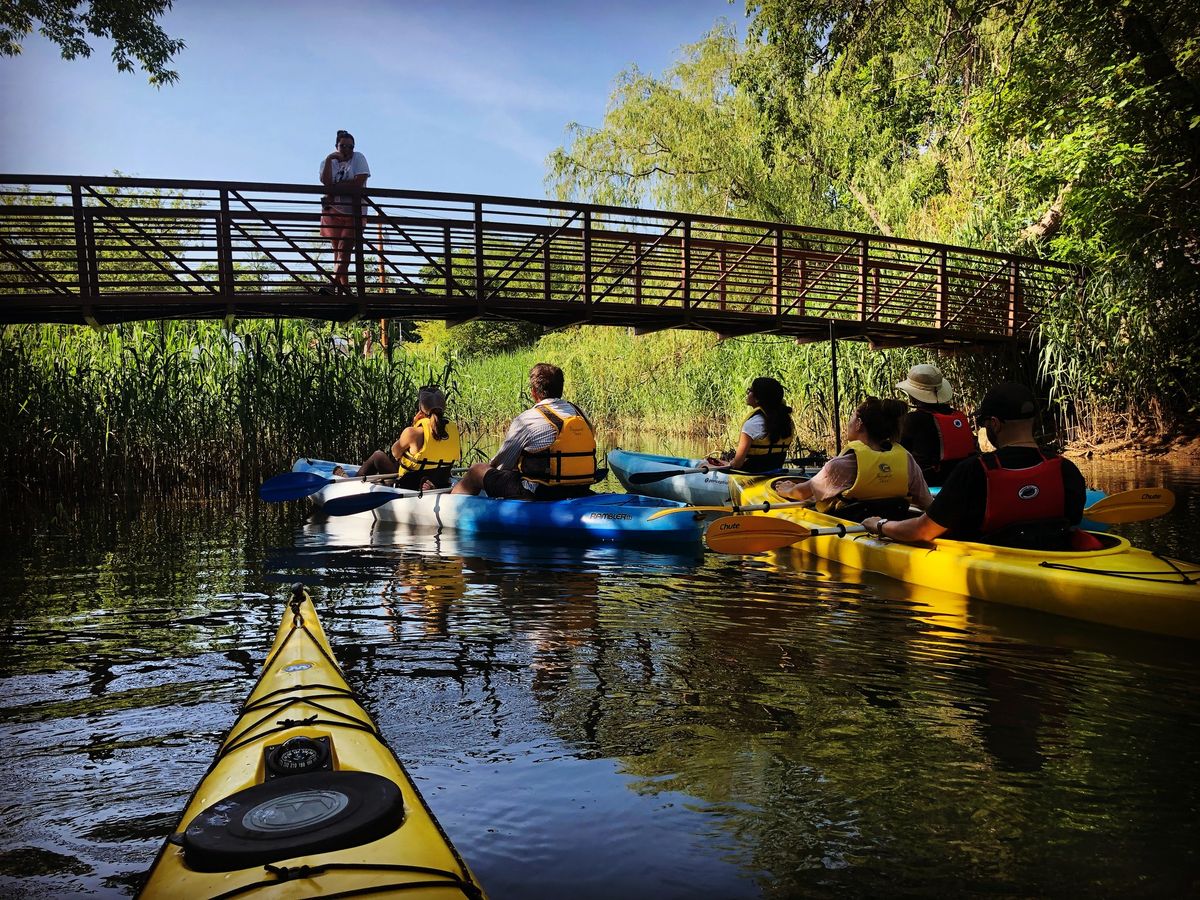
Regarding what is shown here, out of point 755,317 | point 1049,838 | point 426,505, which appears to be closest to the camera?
point 1049,838

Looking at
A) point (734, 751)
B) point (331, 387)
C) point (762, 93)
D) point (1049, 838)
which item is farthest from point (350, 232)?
point (762, 93)

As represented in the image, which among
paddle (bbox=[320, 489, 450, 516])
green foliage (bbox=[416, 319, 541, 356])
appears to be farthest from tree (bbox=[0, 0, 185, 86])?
green foliage (bbox=[416, 319, 541, 356])

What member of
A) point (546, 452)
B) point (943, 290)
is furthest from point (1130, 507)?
point (943, 290)

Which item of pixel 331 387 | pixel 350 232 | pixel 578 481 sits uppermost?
pixel 350 232

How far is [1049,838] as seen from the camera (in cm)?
246

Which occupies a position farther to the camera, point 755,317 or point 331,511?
point 755,317

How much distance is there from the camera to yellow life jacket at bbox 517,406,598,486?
22.2 ft

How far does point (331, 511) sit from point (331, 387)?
290 centimetres

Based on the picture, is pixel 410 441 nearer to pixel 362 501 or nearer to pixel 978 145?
pixel 362 501

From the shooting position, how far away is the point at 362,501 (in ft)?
25.0

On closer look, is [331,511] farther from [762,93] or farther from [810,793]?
[762,93]

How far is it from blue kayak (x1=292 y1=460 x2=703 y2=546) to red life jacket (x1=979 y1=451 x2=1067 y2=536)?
7.40ft

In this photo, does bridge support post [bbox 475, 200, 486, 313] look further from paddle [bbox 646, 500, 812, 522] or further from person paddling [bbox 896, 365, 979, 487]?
person paddling [bbox 896, 365, 979, 487]

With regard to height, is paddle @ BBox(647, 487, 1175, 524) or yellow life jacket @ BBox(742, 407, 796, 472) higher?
yellow life jacket @ BBox(742, 407, 796, 472)
